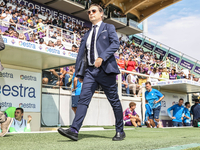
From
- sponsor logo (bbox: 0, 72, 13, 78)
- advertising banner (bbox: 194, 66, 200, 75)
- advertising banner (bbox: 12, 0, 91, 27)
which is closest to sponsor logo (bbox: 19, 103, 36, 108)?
sponsor logo (bbox: 0, 72, 13, 78)

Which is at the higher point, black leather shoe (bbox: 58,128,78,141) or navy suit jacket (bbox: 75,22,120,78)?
navy suit jacket (bbox: 75,22,120,78)

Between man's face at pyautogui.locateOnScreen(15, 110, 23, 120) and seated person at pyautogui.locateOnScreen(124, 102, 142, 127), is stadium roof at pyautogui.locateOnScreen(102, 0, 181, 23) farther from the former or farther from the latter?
man's face at pyautogui.locateOnScreen(15, 110, 23, 120)

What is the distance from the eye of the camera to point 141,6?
102 ft

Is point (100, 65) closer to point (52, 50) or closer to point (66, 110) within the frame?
point (52, 50)

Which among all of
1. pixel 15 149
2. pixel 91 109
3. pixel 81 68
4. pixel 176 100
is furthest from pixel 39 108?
pixel 176 100

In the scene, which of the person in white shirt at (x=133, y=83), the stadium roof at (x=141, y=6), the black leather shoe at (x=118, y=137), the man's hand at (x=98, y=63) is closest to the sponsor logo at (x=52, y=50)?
the man's hand at (x=98, y=63)

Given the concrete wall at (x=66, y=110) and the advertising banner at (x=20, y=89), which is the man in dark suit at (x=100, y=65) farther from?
the concrete wall at (x=66, y=110)

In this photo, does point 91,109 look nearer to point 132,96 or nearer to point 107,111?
point 107,111

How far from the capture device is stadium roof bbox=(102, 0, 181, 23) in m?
28.7

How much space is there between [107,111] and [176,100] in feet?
16.7

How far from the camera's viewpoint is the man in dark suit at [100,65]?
11.0 ft

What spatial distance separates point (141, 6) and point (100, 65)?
2949cm

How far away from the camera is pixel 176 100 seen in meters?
13.1

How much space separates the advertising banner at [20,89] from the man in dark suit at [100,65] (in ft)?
12.8
